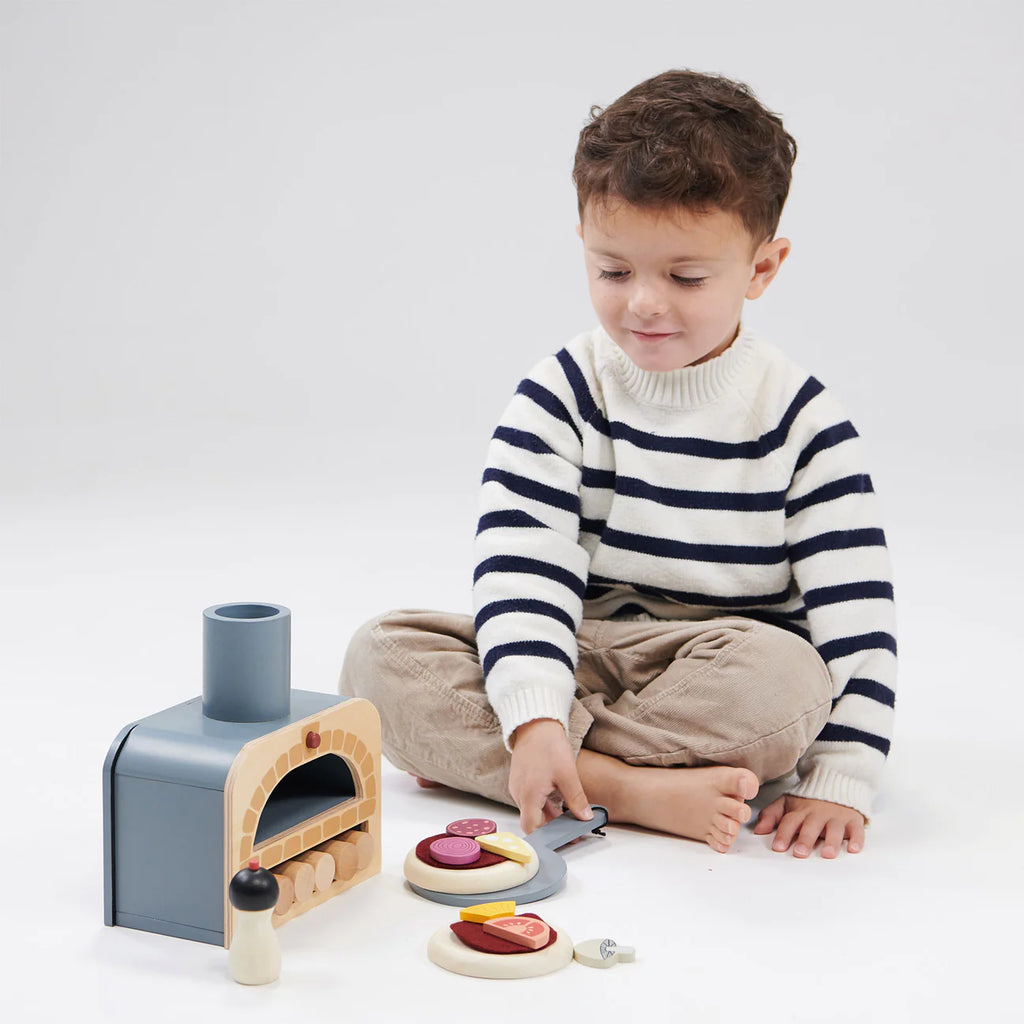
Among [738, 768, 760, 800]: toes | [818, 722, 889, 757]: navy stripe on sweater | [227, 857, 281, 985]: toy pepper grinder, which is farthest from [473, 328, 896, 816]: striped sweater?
[227, 857, 281, 985]: toy pepper grinder

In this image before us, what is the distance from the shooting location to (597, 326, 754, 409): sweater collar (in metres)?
1.57

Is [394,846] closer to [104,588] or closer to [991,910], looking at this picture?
[991,910]

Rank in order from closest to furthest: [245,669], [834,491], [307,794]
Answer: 1. [245,669]
2. [307,794]
3. [834,491]

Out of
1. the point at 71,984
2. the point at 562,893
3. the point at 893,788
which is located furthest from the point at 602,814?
the point at 71,984

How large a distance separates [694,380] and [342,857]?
0.59 metres

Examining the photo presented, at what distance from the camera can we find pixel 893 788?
162 cm

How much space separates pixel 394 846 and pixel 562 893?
0.61ft

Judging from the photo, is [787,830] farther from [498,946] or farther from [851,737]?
[498,946]

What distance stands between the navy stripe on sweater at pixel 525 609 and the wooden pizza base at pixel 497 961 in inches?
16.3

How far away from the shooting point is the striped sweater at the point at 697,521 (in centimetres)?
153

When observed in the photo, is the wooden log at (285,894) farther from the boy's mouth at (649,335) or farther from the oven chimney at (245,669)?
the boy's mouth at (649,335)

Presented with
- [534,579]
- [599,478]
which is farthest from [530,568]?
[599,478]

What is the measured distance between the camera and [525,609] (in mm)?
1531

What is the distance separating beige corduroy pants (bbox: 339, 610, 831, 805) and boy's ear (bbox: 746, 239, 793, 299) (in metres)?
0.33
